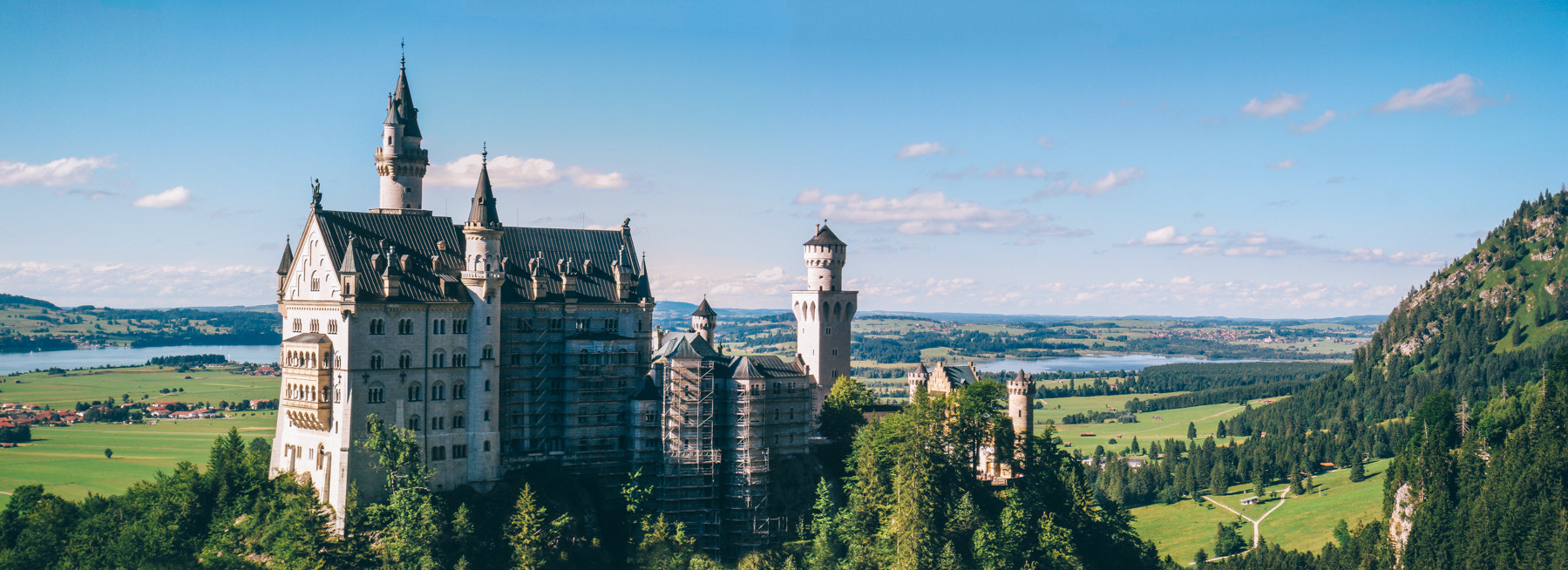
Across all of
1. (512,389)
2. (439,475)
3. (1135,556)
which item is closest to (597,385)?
(512,389)

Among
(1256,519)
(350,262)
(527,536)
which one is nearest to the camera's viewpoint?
(350,262)

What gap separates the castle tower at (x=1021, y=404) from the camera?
116 m

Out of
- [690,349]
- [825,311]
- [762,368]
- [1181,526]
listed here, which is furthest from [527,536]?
[1181,526]

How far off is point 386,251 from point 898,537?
4385 centimetres

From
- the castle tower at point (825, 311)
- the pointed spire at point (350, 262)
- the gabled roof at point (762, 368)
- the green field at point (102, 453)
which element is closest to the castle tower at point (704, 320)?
the gabled roof at point (762, 368)

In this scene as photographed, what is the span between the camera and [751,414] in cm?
10069

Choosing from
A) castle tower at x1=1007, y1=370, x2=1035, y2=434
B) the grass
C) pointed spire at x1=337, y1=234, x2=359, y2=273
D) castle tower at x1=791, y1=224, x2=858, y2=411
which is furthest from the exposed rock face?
pointed spire at x1=337, y1=234, x2=359, y2=273

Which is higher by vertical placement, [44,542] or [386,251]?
[386,251]

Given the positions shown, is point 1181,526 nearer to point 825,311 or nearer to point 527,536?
point 825,311

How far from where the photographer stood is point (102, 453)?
16838 centimetres

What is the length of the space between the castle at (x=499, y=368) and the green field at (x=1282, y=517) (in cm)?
8575

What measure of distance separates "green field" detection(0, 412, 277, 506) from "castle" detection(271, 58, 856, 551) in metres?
64.0

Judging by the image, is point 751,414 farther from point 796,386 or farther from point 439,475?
point 439,475

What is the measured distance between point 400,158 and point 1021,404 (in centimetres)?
5830
